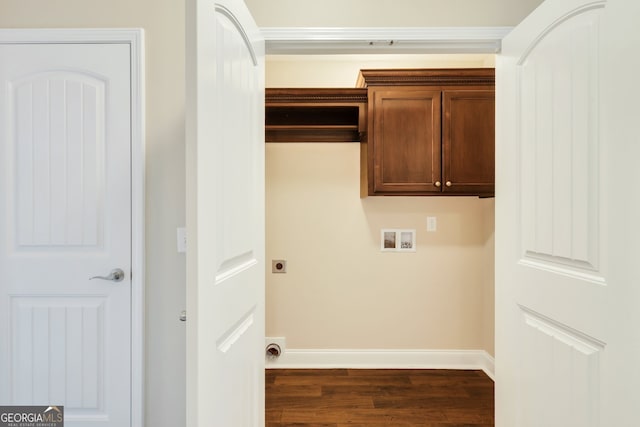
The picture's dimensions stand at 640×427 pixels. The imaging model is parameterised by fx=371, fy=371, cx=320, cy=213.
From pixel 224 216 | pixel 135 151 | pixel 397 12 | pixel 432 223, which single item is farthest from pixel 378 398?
pixel 397 12

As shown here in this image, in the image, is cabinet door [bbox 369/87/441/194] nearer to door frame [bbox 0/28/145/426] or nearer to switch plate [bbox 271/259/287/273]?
switch plate [bbox 271/259/287/273]

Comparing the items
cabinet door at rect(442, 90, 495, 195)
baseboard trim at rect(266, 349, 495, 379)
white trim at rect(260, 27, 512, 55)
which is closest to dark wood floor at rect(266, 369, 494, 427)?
baseboard trim at rect(266, 349, 495, 379)

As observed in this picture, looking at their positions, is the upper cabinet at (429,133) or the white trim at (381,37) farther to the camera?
the upper cabinet at (429,133)

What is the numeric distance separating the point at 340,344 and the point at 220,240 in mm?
2389

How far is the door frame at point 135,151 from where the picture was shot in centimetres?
157

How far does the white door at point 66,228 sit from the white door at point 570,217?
62.7 inches

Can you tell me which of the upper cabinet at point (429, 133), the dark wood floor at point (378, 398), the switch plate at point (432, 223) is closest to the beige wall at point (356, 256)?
the switch plate at point (432, 223)

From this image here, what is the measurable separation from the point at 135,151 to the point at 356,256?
6.63 ft

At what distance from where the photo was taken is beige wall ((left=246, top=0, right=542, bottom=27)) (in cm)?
162

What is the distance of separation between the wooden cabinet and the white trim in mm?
984

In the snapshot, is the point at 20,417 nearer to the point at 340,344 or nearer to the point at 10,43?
the point at 10,43

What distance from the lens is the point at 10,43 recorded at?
5.18 ft

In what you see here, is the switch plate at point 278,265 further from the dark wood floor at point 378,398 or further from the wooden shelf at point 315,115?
the wooden shelf at point 315,115

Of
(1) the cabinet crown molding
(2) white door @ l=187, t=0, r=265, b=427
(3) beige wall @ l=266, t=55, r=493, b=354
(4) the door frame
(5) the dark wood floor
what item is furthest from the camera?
(3) beige wall @ l=266, t=55, r=493, b=354
